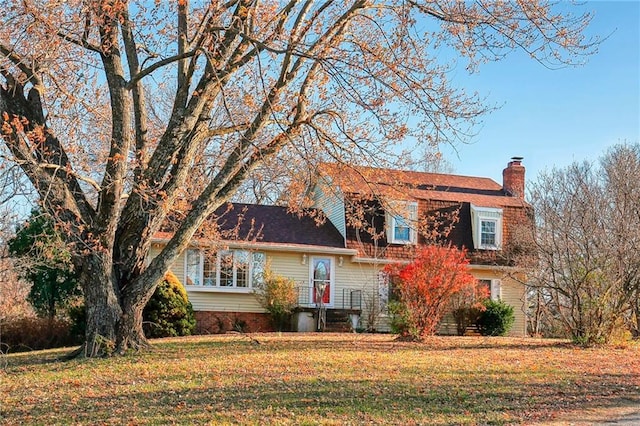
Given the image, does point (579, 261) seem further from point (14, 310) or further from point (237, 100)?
point (14, 310)

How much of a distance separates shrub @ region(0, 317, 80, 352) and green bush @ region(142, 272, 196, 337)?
7.84 ft

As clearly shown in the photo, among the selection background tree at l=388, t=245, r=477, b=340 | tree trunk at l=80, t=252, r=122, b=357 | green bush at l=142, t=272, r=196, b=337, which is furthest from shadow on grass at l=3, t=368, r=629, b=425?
green bush at l=142, t=272, r=196, b=337

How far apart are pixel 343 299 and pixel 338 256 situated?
5.10ft

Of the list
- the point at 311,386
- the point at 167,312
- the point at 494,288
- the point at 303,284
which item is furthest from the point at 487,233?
the point at 311,386

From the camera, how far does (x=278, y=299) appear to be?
837 inches

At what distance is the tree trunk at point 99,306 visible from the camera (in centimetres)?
1210

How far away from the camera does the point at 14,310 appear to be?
21703mm

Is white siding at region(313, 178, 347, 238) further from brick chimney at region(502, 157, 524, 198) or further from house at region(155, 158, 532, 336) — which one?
brick chimney at region(502, 157, 524, 198)

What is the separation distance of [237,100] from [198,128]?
203 cm

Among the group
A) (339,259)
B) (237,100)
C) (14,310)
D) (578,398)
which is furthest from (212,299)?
(578,398)

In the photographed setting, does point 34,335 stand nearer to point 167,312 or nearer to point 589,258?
point 167,312

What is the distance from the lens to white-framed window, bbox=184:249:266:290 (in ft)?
72.1

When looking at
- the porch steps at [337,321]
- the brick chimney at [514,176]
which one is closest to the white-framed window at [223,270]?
the porch steps at [337,321]

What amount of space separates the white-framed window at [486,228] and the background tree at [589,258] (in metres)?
7.03
